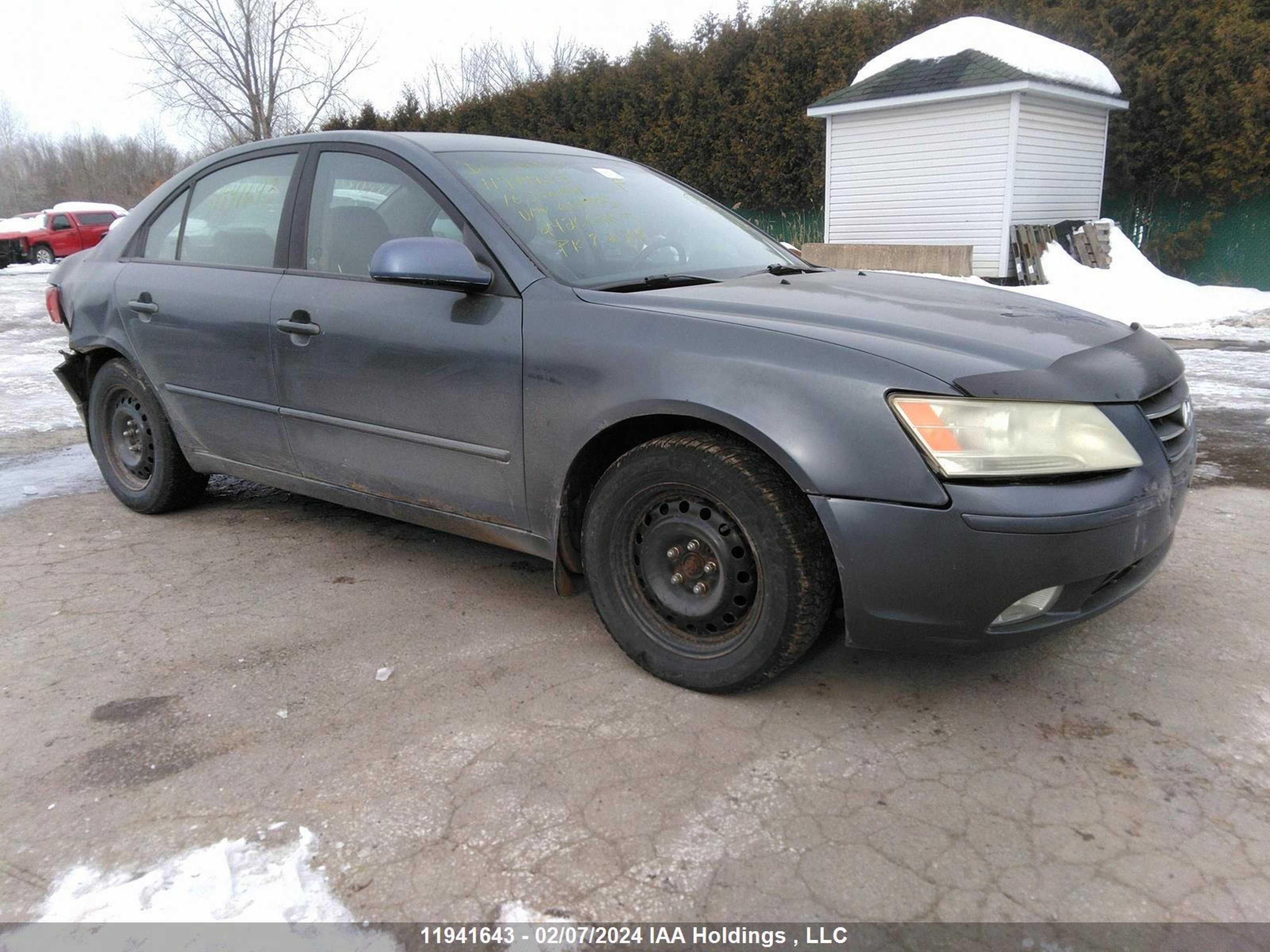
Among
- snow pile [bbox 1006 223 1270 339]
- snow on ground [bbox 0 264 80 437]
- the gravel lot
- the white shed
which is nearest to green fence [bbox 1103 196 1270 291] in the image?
snow pile [bbox 1006 223 1270 339]

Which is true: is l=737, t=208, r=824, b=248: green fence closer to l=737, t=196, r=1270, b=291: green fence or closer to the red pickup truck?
l=737, t=196, r=1270, b=291: green fence

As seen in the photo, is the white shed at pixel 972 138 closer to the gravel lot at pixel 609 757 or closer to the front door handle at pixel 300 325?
the gravel lot at pixel 609 757

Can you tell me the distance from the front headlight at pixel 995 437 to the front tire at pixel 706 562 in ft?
1.21

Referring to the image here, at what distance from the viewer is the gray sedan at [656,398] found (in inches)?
89.1

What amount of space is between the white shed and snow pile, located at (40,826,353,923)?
14.0 metres

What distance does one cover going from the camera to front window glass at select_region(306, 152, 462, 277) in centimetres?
325

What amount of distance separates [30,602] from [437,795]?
7.31 feet

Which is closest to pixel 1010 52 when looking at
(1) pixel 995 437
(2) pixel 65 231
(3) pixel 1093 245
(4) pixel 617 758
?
(3) pixel 1093 245

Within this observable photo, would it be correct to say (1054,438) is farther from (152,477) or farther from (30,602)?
(152,477)

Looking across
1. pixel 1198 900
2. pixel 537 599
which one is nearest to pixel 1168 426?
pixel 1198 900

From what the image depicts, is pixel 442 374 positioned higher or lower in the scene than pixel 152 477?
higher

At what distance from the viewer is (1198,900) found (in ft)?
6.15

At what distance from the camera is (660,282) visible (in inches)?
120

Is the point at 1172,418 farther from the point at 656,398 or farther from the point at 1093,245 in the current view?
the point at 1093,245
